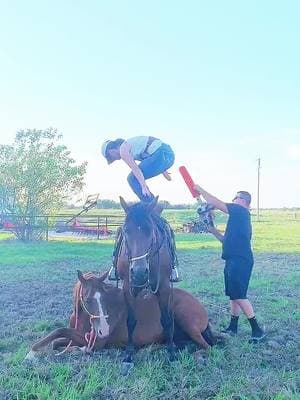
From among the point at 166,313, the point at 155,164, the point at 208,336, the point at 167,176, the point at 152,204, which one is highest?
the point at 155,164

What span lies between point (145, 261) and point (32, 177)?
19.5m

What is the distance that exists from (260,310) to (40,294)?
4.15 meters

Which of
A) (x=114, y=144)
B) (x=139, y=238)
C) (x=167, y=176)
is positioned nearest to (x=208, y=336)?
(x=139, y=238)

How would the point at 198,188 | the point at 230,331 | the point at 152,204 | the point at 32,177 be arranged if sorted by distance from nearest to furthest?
1. the point at 152,204
2. the point at 198,188
3. the point at 230,331
4. the point at 32,177

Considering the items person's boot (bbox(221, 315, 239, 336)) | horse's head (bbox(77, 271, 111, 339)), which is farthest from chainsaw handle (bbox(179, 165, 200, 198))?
person's boot (bbox(221, 315, 239, 336))

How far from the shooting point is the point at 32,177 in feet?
74.6

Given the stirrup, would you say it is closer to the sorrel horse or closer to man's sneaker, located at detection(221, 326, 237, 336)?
the sorrel horse

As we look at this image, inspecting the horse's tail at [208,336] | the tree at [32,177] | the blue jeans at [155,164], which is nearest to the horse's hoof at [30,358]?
the horse's tail at [208,336]

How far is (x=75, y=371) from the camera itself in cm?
417

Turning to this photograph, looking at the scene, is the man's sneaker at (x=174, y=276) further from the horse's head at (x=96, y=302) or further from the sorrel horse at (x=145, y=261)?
the horse's head at (x=96, y=302)

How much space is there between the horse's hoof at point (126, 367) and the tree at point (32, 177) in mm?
19201

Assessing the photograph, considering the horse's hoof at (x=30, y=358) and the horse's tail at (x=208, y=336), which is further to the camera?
the horse's tail at (x=208, y=336)

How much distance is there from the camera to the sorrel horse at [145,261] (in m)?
4.30

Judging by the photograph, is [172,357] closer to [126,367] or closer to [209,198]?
[126,367]
